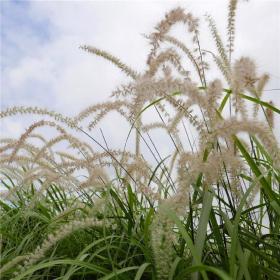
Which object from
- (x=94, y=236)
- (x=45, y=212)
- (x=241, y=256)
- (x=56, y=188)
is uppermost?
(x=56, y=188)

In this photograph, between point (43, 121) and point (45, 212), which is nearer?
point (43, 121)

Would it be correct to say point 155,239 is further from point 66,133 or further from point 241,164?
point 66,133

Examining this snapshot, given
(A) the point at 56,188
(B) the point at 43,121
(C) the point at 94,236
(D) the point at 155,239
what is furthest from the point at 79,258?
(A) the point at 56,188

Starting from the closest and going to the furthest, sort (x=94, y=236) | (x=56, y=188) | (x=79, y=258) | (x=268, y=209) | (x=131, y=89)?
(x=131, y=89) < (x=79, y=258) < (x=268, y=209) < (x=94, y=236) < (x=56, y=188)

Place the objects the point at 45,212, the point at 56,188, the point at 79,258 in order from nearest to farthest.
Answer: the point at 79,258, the point at 45,212, the point at 56,188

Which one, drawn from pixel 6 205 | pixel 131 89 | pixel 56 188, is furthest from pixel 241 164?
pixel 6 205

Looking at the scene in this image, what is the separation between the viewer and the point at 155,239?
1577 mm

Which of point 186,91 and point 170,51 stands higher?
point 170,51

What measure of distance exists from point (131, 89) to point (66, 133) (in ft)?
2.87

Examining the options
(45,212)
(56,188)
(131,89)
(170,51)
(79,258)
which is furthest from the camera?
(56,188)

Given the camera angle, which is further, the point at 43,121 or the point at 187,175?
the point at 43,121

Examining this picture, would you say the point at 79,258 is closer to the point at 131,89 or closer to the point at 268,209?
the point at 131,89

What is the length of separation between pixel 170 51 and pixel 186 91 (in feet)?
1.45

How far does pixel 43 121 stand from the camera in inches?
89.7
